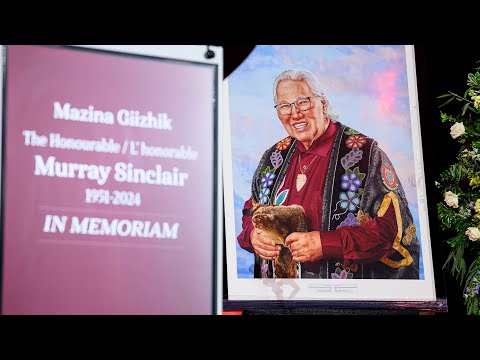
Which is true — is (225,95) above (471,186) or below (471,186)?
above

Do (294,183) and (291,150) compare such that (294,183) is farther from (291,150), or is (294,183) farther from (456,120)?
(456,120)

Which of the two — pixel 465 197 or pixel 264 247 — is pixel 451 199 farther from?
pixel 264 247

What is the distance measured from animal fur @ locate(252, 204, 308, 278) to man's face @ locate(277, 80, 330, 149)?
0.34 metres

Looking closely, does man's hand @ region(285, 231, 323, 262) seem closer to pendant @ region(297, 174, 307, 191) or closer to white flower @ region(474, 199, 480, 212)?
pendant @ region(297, 174, 307, 191)

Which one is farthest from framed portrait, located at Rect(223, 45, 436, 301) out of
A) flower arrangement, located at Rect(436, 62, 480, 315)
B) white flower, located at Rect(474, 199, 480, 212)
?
white flower, located at Rect(474, 199, 480, 212)

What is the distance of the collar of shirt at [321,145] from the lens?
12.8ft

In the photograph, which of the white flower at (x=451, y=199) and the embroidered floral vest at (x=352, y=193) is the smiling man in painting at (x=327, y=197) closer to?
the embroidered floral vest at (x=352, y=193)

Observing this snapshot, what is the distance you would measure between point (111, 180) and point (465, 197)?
171cm

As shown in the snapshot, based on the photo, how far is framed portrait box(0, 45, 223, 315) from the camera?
373cm
